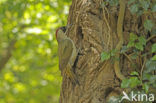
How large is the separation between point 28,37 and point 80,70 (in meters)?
4.93

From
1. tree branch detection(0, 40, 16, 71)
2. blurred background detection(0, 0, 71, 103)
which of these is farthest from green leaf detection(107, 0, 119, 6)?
tree branch detection(0, 40, 16, 71)

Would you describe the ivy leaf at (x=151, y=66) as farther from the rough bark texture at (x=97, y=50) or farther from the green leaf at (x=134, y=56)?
the rough bark texture at (x=97, y=50)

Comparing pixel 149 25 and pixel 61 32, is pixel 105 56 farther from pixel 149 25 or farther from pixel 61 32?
pixel 61 32

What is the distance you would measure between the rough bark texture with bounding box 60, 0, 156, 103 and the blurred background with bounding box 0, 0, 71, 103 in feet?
6.82

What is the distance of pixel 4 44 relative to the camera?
11344 millimetres

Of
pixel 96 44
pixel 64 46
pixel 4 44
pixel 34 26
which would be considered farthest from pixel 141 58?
pixel 4 44

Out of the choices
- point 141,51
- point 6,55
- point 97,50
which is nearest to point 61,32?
point 97,50

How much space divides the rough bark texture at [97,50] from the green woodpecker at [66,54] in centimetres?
7

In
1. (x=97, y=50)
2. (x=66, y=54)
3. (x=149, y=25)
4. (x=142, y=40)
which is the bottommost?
(x=66, y=54)

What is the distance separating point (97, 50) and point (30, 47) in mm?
6228

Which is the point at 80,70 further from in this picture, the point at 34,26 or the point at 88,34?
the point at 34,26

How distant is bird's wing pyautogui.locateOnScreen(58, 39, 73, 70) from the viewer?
413cm

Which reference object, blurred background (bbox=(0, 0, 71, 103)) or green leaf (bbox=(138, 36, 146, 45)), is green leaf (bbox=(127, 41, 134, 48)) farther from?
blurred background (bbox=(0, 0, 71, 103))

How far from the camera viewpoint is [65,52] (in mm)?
4332
